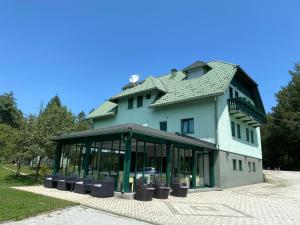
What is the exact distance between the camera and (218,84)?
21.7 metres

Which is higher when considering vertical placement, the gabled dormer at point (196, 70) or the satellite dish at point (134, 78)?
the satellite dish at point (134, 78)

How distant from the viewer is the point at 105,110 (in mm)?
31109

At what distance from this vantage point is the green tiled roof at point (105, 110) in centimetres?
2939

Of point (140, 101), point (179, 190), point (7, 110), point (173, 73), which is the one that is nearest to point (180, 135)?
point (179, 190)

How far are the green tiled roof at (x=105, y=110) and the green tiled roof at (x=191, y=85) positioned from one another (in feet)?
1.18

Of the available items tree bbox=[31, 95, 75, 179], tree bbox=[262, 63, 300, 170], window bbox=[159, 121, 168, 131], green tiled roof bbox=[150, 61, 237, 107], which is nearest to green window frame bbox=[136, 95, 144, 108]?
green tiled roof bbox=[150, 61, 237, 107]

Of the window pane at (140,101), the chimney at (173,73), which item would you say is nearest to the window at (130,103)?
the window pane at (140,101)

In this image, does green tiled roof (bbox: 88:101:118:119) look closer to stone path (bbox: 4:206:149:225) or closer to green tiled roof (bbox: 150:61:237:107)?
green tiled roof (bbox: 150:61:237:107)

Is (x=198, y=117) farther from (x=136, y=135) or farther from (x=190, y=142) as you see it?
(x=136, y=135)

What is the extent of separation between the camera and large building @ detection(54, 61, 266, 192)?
16031 millimetres

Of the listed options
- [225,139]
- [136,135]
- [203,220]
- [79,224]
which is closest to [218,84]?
[225,139]

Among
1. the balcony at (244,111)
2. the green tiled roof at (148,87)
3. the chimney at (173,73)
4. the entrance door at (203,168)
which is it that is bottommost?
the entrance door at (203,168)

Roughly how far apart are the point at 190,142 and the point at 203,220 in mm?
8859

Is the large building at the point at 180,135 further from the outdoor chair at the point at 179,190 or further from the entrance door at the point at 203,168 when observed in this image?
the outdoor chair at the point at 179,190
